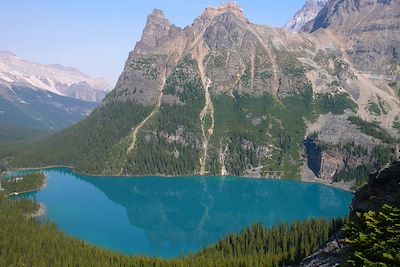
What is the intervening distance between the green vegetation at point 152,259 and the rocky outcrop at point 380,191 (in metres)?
23.9

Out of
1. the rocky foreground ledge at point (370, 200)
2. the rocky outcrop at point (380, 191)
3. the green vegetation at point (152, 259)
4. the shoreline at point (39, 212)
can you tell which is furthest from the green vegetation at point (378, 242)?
the shoreline at point (39, 212)

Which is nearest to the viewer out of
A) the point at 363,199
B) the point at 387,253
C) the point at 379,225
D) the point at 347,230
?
the point at 387,253

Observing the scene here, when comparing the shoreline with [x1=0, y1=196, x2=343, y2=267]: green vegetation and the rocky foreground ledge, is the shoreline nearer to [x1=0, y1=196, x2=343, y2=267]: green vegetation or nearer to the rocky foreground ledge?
[x1=0, y1=196, x2=343, y2=267]: green vegetation

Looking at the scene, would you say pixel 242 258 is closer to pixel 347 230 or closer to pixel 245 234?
pixel 245 234

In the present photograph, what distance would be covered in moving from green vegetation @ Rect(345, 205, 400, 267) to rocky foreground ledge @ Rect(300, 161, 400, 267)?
745 centimetres

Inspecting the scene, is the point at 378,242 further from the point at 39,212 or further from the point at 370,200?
the point at 39,212

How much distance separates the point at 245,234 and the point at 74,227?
6447 cm

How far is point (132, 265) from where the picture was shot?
11350 cm

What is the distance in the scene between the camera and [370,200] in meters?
72.5

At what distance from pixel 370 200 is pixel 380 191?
13.3 feet

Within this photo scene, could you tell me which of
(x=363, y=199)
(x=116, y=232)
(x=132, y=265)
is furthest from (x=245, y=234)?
(x=363, y=199)

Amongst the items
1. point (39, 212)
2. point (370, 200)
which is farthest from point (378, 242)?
point (39, 212)

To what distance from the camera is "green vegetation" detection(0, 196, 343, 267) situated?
11188 centimetres

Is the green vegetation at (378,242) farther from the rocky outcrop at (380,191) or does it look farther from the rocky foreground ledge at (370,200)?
the rocky outcrop at (380,191)
